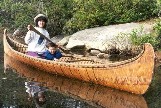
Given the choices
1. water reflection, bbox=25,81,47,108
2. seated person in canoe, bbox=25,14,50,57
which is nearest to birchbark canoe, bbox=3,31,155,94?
water reflection, bbox=25,81,47,108

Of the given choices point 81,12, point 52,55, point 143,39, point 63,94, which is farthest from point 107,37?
point 63,94

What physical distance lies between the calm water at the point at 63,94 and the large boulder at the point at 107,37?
2.51m

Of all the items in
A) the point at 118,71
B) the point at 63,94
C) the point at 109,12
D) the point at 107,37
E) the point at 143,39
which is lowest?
the point at 63,94

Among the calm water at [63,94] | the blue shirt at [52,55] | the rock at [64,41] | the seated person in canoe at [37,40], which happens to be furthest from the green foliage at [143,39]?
the rock at [64,41]

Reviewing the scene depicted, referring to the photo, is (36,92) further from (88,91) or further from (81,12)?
(81,12)

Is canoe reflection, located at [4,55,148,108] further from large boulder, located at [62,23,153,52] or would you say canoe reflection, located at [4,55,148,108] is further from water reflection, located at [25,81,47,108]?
large boulder, located at [62,23,153,52]

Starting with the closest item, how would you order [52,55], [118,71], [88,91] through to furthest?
[118,71]
[88,91]
[52,55]

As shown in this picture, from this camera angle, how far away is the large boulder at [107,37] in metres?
14.7

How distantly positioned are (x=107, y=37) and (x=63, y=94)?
221 inches

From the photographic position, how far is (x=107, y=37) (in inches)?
608

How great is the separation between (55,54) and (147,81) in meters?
3.88

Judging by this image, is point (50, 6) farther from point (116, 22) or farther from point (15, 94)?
point (15, 94)

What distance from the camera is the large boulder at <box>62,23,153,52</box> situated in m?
14.7

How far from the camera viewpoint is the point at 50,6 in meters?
19.0
